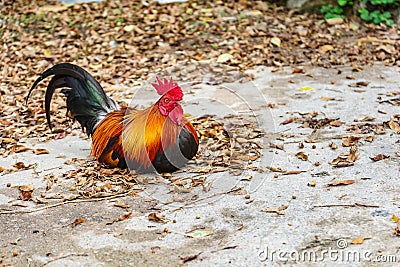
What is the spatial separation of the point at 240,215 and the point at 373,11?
5750 mm

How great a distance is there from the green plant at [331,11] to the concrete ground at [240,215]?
3.46 m

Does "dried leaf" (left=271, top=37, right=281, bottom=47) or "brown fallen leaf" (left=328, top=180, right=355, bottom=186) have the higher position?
"dried leaf" (left=271, top=37, right=281, bottom=47)

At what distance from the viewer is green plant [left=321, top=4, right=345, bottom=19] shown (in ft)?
29.1

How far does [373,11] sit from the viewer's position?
880 cm

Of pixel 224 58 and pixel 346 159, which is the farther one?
pixel 224 58

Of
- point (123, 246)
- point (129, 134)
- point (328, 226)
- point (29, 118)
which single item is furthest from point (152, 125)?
point (29, 118)

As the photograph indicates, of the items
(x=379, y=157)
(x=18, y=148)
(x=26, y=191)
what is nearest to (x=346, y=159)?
(x=379, y=157)

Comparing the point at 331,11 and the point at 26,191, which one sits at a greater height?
the point at 331,11

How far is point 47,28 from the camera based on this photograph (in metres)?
8.98

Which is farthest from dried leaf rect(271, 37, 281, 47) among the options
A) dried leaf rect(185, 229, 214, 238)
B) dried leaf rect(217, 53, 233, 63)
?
dried leaf rect(185, 229, 214, 238)

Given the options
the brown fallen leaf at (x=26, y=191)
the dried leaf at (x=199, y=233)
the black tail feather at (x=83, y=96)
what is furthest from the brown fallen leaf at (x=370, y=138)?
the brown fallen leaf at (x=26, y=191)

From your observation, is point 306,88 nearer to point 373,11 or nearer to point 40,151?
point 373,11

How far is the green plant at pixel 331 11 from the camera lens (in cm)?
888

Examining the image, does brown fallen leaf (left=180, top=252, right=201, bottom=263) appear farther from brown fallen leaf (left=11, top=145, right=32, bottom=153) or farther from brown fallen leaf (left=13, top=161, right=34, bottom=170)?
brown fallen leaf (left=11, top=145, right=32, bottom=153)
